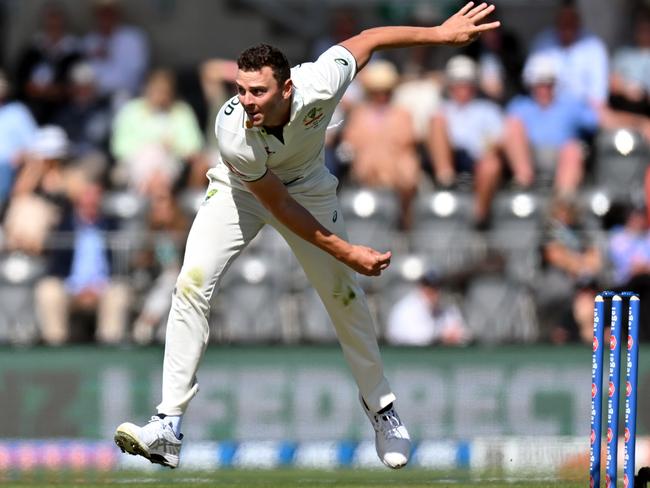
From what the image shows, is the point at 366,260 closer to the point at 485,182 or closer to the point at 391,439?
the point at 391,439

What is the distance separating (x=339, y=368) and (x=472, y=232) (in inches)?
62.6

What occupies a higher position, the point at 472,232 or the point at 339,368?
the point at 472,232

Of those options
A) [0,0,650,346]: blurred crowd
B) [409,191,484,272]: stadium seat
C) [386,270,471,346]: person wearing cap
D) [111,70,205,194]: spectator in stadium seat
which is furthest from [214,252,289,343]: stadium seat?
[111,70,205,194]: spectator in stadium seat

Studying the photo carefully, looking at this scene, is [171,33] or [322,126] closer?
[322,126]

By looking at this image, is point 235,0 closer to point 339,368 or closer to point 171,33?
point 171,33

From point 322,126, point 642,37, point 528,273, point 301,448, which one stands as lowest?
point 301,448

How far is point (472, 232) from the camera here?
39.8 ft

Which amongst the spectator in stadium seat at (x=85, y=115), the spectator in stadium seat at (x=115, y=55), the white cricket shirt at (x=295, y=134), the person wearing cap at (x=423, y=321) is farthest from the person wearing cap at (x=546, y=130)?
the white cricket shirt at (x=295, y=134)

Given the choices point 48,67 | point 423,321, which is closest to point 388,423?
point 423,321

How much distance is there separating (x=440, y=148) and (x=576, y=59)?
1.49 meters

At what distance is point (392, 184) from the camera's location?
491 inches

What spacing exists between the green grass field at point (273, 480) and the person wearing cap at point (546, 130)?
3653 mm

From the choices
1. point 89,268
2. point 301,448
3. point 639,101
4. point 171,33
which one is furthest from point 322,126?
point 171,33

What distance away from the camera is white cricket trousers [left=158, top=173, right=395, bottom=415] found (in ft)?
23.4
